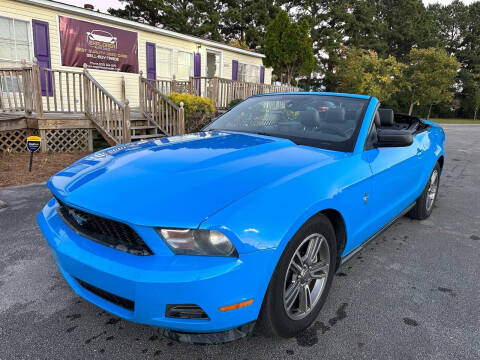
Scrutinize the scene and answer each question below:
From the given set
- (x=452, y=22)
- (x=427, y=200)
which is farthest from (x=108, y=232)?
(x=452, y=22)

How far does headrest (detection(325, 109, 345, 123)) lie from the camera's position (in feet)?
9.83

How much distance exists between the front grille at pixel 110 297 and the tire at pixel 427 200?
3.59m

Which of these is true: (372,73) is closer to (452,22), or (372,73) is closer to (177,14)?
(177,14)

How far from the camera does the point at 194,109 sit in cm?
1016

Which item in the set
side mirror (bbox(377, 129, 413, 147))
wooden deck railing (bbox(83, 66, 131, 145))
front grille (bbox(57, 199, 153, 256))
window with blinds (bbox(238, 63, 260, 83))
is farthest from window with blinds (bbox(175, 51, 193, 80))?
front grille (bbox(57, 199, 153, 256))

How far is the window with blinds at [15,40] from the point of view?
9.16 m

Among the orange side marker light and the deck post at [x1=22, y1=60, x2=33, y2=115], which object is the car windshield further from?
the deck post at [x1=22, y1=60, x2=33, y2=115]

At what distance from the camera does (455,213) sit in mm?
4758

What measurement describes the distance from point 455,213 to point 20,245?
528 centimetres

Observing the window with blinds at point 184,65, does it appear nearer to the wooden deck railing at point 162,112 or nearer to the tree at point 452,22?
the wooden deck railing at point 162,112

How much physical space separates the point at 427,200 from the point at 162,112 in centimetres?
722

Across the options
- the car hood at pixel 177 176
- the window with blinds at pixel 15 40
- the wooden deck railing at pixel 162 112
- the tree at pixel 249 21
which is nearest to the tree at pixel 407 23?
the tree at pixel 249 21

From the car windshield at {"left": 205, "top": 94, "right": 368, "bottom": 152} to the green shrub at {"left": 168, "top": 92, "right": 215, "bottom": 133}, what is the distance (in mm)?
6681

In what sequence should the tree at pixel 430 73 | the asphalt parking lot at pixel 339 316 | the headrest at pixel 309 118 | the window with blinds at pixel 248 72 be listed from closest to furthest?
the asphalt parking lot at pixel 339 316
the headrest at pixel 309 118
the window with blinds at pixel 248 72
the tree at pixel 430 73
